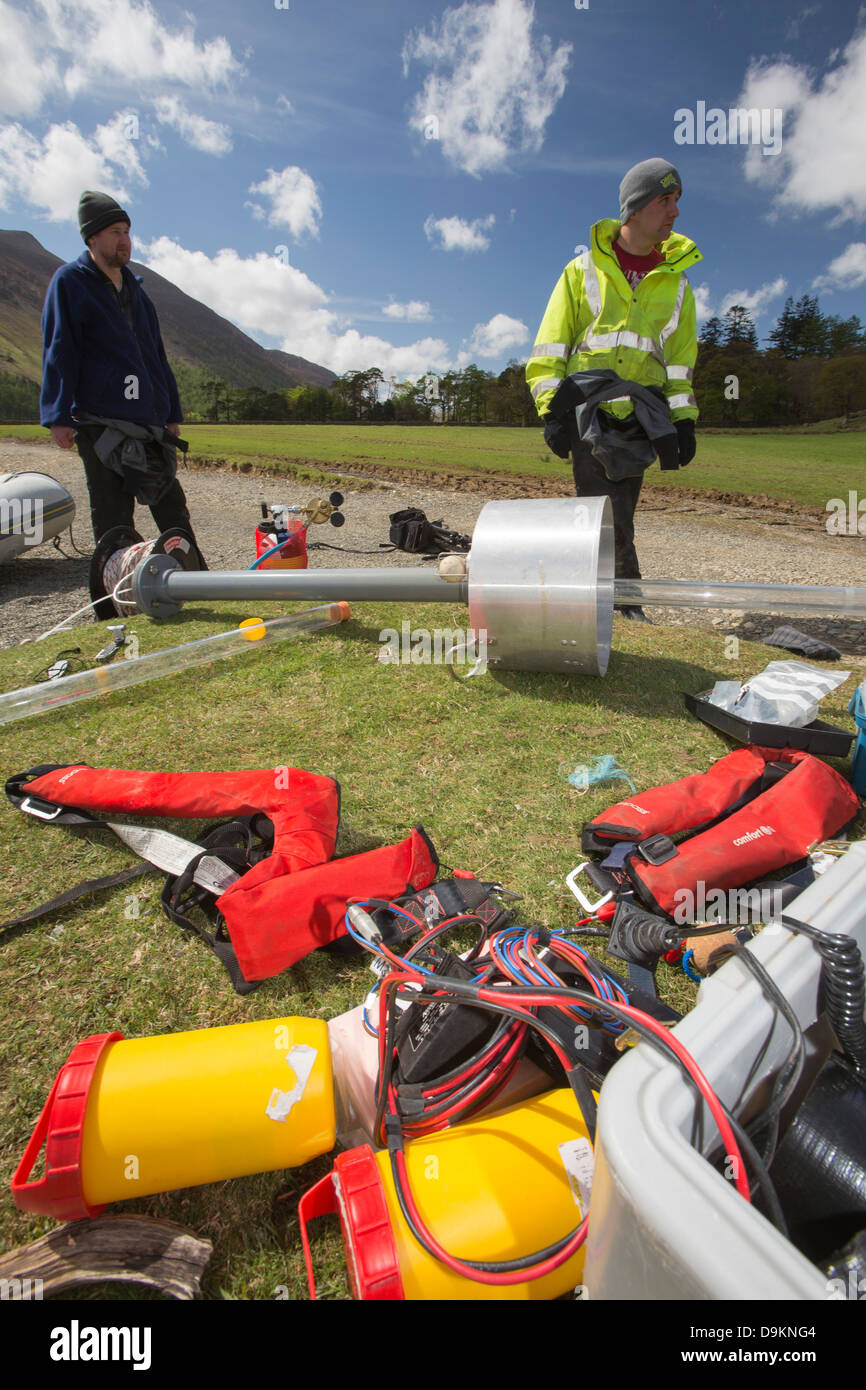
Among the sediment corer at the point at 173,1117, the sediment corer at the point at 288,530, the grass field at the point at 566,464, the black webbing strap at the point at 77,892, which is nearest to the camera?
the sediment corer at the point at 173,1117

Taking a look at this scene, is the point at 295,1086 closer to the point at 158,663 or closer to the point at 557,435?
the point at 158,663

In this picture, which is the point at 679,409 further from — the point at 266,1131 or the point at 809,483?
the point at 809,483

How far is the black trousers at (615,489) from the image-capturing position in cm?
483

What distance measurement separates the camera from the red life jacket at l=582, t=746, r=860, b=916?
7.49 ft

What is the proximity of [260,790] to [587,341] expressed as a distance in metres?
3.86

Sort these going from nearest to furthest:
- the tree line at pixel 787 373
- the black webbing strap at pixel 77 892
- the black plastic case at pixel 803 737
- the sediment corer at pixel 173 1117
A: the sediment corer at pixel 173 1117, the black webbing strap at pixel 77 892, the black plastic case at pixel 803 737, the tree line at pixel 787 373

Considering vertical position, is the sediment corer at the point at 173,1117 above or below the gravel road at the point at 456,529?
below

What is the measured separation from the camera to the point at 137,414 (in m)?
5.25

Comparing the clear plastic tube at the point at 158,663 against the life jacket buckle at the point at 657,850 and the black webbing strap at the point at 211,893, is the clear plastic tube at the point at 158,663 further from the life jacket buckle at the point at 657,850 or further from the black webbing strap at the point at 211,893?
the life jacket buckle at the point at 657,850

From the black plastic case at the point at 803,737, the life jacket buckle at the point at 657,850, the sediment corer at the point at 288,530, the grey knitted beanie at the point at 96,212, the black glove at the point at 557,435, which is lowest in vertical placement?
the life jacket buckle at the point at 657,850

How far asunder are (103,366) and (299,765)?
3962mm

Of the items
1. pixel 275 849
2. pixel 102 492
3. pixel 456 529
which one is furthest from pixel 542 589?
pixel 456 529

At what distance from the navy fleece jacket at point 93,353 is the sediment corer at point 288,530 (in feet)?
3.82

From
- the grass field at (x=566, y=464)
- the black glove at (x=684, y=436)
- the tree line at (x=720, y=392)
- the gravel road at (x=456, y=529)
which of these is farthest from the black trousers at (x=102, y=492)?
the tree line at (x=720, y=392)
